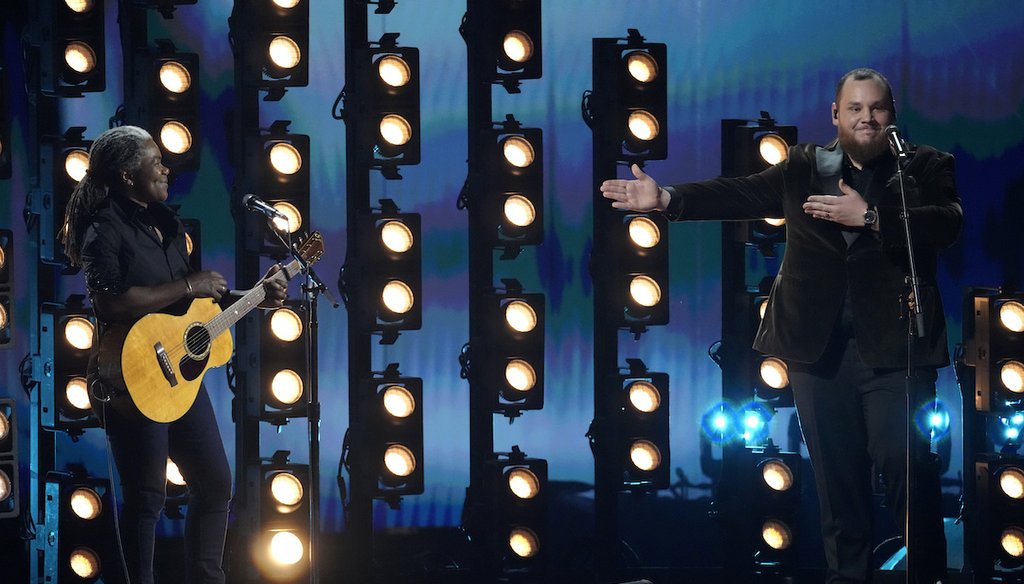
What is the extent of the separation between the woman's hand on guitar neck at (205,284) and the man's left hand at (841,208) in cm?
186

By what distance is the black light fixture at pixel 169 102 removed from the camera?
456cm

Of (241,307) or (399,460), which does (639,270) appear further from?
(241,307)

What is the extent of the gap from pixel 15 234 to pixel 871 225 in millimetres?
4072

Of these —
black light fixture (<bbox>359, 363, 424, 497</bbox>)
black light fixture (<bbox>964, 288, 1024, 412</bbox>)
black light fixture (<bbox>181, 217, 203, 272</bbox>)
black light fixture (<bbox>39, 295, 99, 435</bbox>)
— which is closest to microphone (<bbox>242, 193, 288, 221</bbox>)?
black light fixture (<bbox>181, 217, 203, 272</bbox>)

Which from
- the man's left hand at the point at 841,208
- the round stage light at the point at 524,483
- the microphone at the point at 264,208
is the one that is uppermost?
the microphone at the point at 264,208

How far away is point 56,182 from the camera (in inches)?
183

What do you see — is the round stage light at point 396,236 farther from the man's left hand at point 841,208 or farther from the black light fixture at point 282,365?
the man's left hand at point 841,208

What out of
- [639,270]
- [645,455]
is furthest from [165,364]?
[645,455]

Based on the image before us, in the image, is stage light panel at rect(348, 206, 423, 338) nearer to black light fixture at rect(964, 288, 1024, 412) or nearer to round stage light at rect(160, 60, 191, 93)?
round stage light at rect(160, 60, 191, 93)

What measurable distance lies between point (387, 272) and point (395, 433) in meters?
0.65

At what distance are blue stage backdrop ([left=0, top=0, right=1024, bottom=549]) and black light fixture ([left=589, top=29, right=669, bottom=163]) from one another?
2.60ft

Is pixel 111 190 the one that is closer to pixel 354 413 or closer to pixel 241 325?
pixel 241 325

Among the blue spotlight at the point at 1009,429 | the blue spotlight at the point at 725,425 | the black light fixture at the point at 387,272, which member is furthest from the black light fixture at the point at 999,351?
the black light fixture at the point at 387,272

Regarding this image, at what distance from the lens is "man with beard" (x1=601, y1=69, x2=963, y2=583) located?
2990 mm
